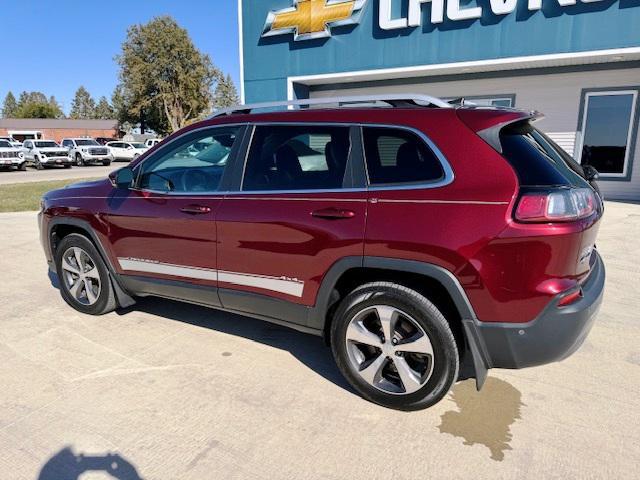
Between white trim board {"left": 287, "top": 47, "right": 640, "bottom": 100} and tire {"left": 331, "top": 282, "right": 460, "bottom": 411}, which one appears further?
white trim board {"left": 287, "top": 47, "right": 640, "bottom": 100}

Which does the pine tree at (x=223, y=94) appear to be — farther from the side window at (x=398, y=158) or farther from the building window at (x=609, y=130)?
the side window at (x=398, y=158)

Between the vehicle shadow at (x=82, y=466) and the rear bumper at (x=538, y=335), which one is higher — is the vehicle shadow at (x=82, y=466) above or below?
below

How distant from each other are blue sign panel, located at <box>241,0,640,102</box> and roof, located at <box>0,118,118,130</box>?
2617 inches

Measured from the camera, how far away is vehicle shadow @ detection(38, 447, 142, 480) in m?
2.24

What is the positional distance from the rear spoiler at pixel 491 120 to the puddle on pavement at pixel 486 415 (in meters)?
1.54

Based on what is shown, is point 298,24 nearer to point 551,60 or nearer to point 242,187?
point 551,60

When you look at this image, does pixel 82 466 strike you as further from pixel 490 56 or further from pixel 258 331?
pixel 490 56

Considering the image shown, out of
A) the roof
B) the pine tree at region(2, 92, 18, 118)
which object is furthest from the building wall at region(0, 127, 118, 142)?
the pine tree at region(2, 92, 18, 118)

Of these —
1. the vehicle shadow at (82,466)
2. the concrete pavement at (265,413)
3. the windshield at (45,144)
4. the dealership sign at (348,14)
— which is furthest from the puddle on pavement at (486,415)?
the windshield at (45,144)

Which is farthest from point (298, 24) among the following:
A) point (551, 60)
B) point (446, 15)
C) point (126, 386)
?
point (126, 386)

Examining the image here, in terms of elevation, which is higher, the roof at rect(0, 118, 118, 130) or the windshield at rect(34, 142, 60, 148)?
the roof at rect(0, 118, 118, 130)

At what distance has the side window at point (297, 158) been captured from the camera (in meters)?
2.89

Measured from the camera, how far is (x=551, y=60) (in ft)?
35.2

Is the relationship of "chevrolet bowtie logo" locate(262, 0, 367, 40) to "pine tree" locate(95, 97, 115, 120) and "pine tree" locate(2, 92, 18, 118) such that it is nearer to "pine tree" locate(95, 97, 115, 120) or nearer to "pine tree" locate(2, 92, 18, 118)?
"pine tree" locate(95, 97, 115, 120)
